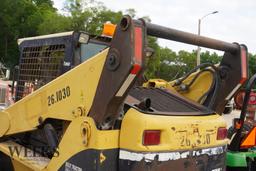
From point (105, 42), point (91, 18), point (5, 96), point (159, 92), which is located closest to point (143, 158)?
point (159, 92)

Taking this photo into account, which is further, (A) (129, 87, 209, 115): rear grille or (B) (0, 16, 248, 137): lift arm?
(A) (129, 87, 209, 115): rear grille

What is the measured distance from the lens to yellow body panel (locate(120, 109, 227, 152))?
3545 millimetres

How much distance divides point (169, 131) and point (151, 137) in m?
0.19

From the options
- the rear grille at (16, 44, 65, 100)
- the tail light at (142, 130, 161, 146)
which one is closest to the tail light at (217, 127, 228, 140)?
the tail light at (142, 130, 161, 146)

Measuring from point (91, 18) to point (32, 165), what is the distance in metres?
32.8

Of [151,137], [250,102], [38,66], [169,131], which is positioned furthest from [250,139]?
[38,66]

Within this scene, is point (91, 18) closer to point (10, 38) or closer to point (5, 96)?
point (10, 38)

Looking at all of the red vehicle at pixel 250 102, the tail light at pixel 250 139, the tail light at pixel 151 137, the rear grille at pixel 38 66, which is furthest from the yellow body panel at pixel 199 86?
the rear grille at pixel 38 66

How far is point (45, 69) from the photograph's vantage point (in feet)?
16.3

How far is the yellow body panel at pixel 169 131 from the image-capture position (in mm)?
3545

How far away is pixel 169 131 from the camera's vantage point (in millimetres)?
3676

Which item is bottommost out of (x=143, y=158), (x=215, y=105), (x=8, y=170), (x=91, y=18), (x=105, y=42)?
(x=8, y=170)

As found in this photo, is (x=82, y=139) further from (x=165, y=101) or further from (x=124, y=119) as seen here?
(x=165, y=101)

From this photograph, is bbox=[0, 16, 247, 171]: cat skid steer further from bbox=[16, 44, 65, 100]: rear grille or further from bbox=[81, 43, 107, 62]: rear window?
bbox=[81, 43, 107, 62]: rear window
